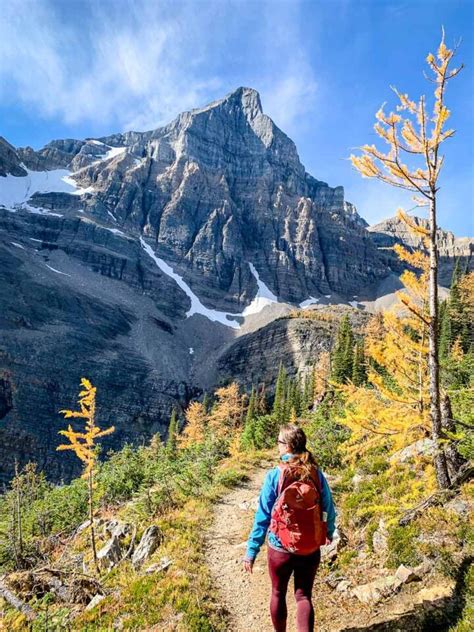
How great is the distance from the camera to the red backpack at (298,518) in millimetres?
4117

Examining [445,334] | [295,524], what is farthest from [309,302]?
[295,524]

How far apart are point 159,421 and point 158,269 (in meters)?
75.6

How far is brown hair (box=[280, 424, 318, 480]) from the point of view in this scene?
167 inches

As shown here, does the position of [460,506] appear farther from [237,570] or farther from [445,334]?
[445,334]

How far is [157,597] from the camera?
6.94m

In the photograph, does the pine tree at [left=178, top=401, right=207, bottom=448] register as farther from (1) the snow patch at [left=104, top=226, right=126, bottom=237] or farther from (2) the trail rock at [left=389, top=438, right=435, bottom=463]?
(1) the snow patch at [left=104, top=226, right=126, bottom=237]

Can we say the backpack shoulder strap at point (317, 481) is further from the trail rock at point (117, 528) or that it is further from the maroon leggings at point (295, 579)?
the trail rock at point (117, 528)

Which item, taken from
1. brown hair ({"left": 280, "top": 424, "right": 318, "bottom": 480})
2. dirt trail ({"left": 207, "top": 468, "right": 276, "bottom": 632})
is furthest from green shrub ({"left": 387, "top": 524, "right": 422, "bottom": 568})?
brown hair ({"left": 280, "top": 424, "right": 318, "bottom": 480})

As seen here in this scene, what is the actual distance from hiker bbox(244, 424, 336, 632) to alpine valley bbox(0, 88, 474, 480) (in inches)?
2597

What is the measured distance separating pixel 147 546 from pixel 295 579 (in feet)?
22.6

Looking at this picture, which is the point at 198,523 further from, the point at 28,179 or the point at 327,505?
the point at 28,179

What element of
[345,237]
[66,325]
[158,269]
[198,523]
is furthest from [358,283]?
[198,523]

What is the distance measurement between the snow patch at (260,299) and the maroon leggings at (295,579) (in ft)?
446

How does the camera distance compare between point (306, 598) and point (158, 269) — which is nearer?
point (306, 598)
